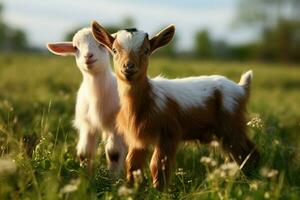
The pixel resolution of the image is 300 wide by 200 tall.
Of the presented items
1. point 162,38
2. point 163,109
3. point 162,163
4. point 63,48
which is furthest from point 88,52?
point 162,163

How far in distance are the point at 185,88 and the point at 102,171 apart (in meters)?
1.18

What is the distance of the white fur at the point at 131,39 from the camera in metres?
6.02

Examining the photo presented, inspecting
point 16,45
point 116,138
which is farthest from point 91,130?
point 16,45

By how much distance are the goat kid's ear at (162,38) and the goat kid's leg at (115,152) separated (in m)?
1.14

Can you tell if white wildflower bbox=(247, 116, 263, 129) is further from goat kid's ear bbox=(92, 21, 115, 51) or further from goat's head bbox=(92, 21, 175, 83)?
goat kid's ear bbox=(92, 21, 115, 51)

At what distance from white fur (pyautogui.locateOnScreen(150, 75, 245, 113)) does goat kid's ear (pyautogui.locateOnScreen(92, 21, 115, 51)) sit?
545 mm

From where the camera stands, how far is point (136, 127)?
20.4ft

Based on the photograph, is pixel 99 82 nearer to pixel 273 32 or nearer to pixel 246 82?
pixel 246 82

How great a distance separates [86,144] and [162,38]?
158cm

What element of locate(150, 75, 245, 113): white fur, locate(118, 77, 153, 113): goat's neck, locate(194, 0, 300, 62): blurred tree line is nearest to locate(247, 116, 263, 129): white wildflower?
locate(150, 75, 245, 113): white fur

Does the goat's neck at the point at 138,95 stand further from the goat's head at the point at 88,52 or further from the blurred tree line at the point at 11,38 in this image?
the blurred tree line at the point at 11,38

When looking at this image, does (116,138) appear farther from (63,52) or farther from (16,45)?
(16,45)

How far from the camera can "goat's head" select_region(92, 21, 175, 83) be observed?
5902 millimetres

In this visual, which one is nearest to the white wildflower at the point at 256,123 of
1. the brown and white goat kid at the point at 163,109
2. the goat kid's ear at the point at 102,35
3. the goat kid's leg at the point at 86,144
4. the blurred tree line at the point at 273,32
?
the brown and white goat kid at the point at 163,109
